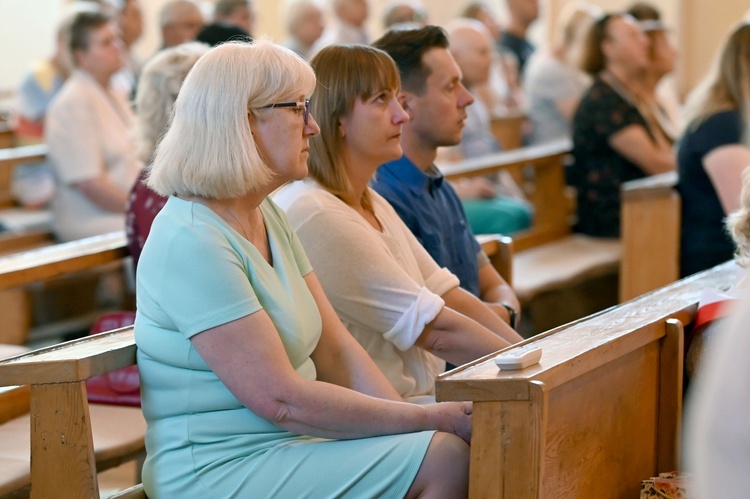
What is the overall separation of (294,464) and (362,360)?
0.33 m

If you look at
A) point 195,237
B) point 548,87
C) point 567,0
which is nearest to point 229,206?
point 195,237

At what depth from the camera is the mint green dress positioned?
6.01 ft

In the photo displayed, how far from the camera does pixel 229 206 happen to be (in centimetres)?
196

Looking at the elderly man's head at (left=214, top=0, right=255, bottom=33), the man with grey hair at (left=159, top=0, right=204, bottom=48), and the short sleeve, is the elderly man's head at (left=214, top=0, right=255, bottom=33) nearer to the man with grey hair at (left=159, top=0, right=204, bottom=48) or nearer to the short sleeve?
the man with grey hair at (left=159, top=0, right=204, bottom=48)

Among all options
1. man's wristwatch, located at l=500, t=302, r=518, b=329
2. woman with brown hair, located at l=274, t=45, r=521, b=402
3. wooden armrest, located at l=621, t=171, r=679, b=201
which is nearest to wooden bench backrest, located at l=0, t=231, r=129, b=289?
woman with brown hair, located at l=274, t=45, r=521, b=402

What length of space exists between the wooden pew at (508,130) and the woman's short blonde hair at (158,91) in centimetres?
320

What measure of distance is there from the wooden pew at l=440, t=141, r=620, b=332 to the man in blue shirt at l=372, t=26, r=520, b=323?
4.59ft

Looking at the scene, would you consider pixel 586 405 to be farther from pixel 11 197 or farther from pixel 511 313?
pixel 11 197

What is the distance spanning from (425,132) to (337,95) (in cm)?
40

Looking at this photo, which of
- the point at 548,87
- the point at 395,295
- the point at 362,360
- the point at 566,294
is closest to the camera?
the point at 362,360

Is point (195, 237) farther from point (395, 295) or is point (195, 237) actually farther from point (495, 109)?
point (495, 109)

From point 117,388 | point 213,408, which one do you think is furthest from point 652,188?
point 213,408

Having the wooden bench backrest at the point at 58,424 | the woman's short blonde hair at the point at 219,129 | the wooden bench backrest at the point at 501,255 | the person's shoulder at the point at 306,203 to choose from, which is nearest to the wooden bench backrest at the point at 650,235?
the wooden bench backrest at the point at 501,255

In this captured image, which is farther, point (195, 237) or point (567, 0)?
point (567, 0)
